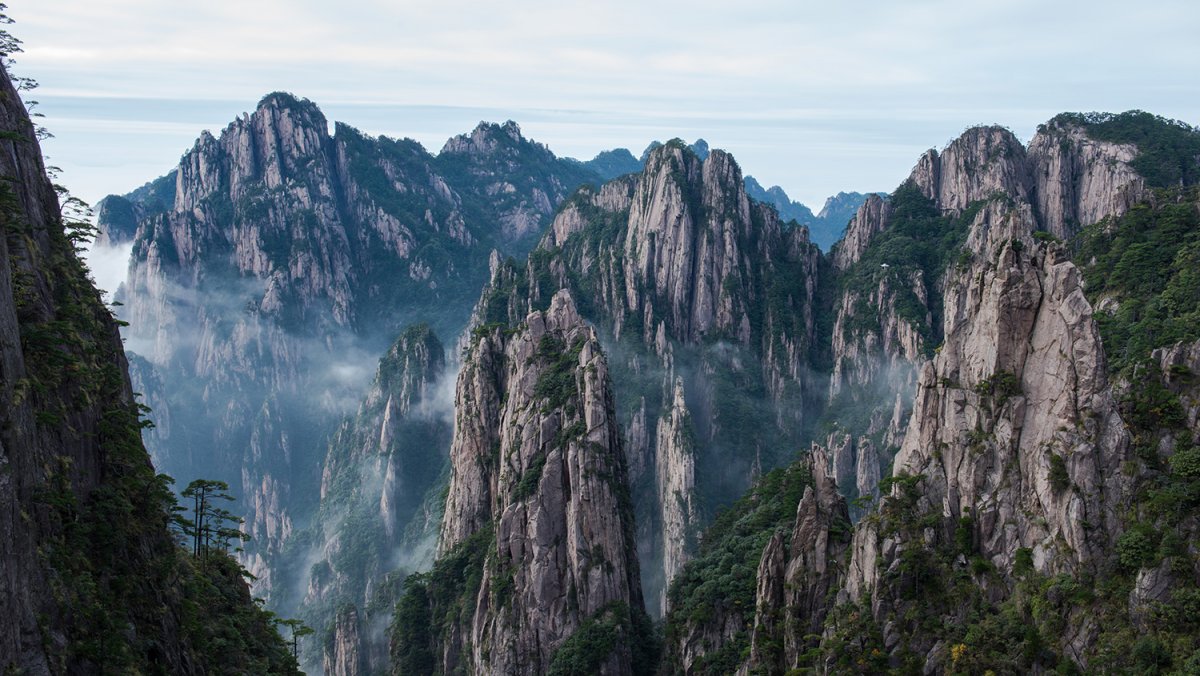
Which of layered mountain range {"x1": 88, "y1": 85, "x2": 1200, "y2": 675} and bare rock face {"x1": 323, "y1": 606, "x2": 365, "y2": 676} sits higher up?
layered mountain range {"x1": 88, "y1": 85, "x2": 1200, "y2": 675}

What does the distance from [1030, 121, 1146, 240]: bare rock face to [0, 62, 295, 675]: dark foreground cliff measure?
478ft

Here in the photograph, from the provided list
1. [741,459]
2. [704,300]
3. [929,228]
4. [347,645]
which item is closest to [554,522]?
[347,645]

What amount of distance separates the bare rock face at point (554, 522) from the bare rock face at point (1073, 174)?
99043 millimetres

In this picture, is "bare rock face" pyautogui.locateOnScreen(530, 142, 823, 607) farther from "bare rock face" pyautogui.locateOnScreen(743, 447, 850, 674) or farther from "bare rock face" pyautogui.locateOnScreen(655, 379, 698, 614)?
"bare rock face" pyautogui.locateOnScreen(743, 447, 850, 674)

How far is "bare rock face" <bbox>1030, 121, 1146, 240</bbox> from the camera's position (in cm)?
15225

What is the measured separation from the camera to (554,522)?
8375cm

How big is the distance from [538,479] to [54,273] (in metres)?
49.7

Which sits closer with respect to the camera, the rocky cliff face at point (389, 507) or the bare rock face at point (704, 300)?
the rocky cliff face at point (389, 507)

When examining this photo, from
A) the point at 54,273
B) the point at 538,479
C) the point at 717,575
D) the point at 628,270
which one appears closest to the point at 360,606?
the point at 628,270

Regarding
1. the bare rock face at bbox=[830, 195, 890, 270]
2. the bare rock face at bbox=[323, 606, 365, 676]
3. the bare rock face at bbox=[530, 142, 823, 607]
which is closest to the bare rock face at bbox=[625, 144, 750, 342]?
the bare rock face at bbox=[530, 142, 823, 607]

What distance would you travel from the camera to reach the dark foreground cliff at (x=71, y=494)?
31.2 metres

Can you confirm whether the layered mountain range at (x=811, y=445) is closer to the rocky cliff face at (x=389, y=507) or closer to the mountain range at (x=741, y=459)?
the mountain range at (x=741, y=459)

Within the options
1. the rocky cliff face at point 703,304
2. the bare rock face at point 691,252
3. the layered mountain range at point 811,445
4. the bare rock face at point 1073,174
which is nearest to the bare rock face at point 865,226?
the layered mountain range at point 811,445

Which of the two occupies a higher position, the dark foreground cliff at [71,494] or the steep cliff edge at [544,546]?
the dark foreground cliff at [71,494]
